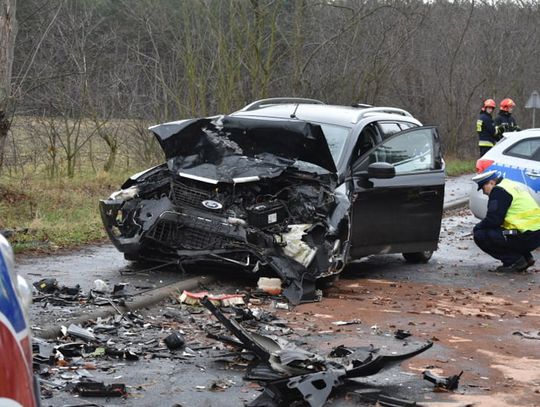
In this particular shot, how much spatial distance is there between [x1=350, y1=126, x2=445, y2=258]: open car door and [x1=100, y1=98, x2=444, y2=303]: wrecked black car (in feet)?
0.08

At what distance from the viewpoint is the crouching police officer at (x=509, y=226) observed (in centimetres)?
1128

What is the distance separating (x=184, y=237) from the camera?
8844mm

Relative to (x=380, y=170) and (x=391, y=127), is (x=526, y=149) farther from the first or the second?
(x=380, y=170)

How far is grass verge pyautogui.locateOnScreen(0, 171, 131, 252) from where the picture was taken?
10.8m

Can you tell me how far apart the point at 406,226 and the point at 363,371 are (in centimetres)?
494

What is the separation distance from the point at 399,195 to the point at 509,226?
1879 millimetres

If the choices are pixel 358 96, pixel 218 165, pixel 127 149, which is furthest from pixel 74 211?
pixel 358 96

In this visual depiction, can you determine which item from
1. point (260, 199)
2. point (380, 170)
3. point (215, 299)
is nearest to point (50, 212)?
point (260, 199)

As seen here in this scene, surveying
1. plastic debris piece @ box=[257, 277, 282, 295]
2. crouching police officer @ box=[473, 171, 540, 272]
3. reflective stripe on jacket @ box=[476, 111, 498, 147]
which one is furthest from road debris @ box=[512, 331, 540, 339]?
reflective stripe on jacket @ box=[476, 111, 498, 147]

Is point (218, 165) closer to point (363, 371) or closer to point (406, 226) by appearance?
point (406, 226)

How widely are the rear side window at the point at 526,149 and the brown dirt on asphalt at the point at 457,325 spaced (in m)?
3.95

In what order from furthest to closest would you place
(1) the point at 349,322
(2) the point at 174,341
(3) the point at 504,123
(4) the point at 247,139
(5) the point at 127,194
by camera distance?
(3) the point at 504,123
(4) the point at 247,139
(5) the point at 127,194
(1) the point at 349,322
(2) the point at 174,341

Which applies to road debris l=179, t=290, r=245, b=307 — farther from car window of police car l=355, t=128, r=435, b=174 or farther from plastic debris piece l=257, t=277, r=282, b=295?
car window of police car l=355, t=128, r=435, b=174

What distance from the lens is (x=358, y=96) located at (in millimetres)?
24422
